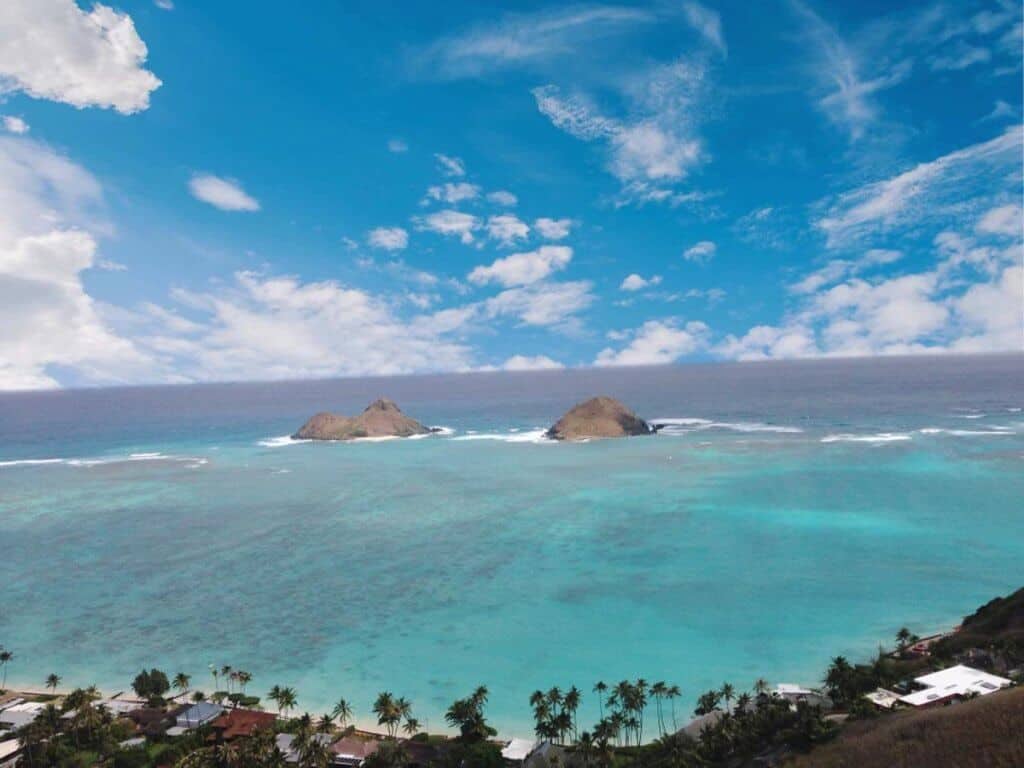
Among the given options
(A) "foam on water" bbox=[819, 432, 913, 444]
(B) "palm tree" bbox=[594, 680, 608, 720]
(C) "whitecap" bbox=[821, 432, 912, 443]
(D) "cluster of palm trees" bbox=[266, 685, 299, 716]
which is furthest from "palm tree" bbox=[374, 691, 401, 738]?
(C) "whitecap" bbox=[821, 432, 912, 443]

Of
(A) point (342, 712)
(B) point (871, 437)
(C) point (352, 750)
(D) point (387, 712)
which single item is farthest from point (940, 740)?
(B) point (871, 437)

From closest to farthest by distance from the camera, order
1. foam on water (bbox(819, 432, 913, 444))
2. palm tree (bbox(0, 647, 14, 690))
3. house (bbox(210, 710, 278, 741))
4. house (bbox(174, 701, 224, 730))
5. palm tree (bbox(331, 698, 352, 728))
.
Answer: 1. house (bbox(210, 710, 278, 741))
2. house (bbox(174, 701, 224, 730))
3. palm tree (bbox(331, 698, 352, 728))
4. palm tree (bbox(0, 647, 14, 690))
5. foam on water (bbox(819, 432, 913, 444))

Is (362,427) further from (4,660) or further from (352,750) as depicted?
(352,750)

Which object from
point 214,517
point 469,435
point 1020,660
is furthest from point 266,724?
point 469,435

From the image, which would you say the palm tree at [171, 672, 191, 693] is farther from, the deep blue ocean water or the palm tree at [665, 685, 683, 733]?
the palm tree at [665, 685, 683, 733]

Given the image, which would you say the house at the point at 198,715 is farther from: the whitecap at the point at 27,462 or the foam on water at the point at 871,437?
the whitecap at the point at 27,462

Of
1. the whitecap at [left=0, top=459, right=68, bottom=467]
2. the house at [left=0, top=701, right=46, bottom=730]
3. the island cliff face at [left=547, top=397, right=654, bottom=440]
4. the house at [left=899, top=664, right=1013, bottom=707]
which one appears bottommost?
the house at [left=0, top=701, right=46, bottom=730]

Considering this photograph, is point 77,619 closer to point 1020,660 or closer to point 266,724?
point 266,724

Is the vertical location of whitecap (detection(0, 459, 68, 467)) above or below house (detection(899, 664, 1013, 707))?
above
